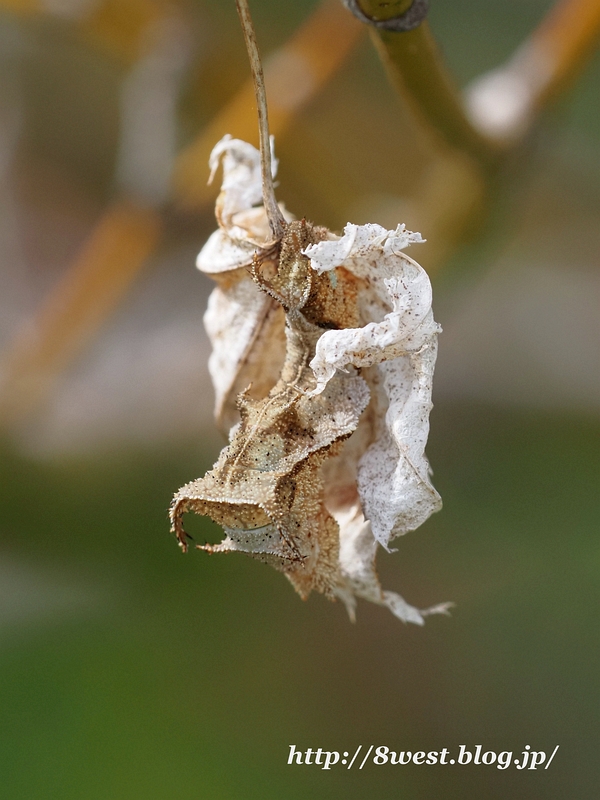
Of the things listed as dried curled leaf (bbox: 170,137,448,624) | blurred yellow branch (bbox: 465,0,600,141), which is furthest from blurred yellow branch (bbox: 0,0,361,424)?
dried curled leaf (bbox: 170,137,448,624)

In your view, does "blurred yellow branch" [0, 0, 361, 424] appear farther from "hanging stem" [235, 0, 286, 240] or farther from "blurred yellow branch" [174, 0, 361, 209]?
"hanging stem" [235, 0, 286, 240]

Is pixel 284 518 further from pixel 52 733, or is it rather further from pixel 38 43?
pixel 38 43

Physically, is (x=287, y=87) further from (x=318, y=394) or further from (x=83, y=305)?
(x=318, y=394)

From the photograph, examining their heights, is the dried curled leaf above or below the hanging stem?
below

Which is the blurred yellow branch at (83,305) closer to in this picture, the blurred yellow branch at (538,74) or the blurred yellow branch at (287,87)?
the blurred yellow branch at (287,87)

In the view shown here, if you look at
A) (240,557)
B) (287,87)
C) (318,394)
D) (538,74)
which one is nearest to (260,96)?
(318,394)

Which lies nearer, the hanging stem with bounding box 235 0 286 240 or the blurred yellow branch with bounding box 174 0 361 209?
the hanging stem with bounding box 235 0 286 240

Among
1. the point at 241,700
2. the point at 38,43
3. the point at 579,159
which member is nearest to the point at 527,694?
the point at 241,700

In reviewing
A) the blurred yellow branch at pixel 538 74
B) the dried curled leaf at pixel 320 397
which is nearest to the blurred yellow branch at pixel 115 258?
the blurred yellow branch at pixel 538 74
